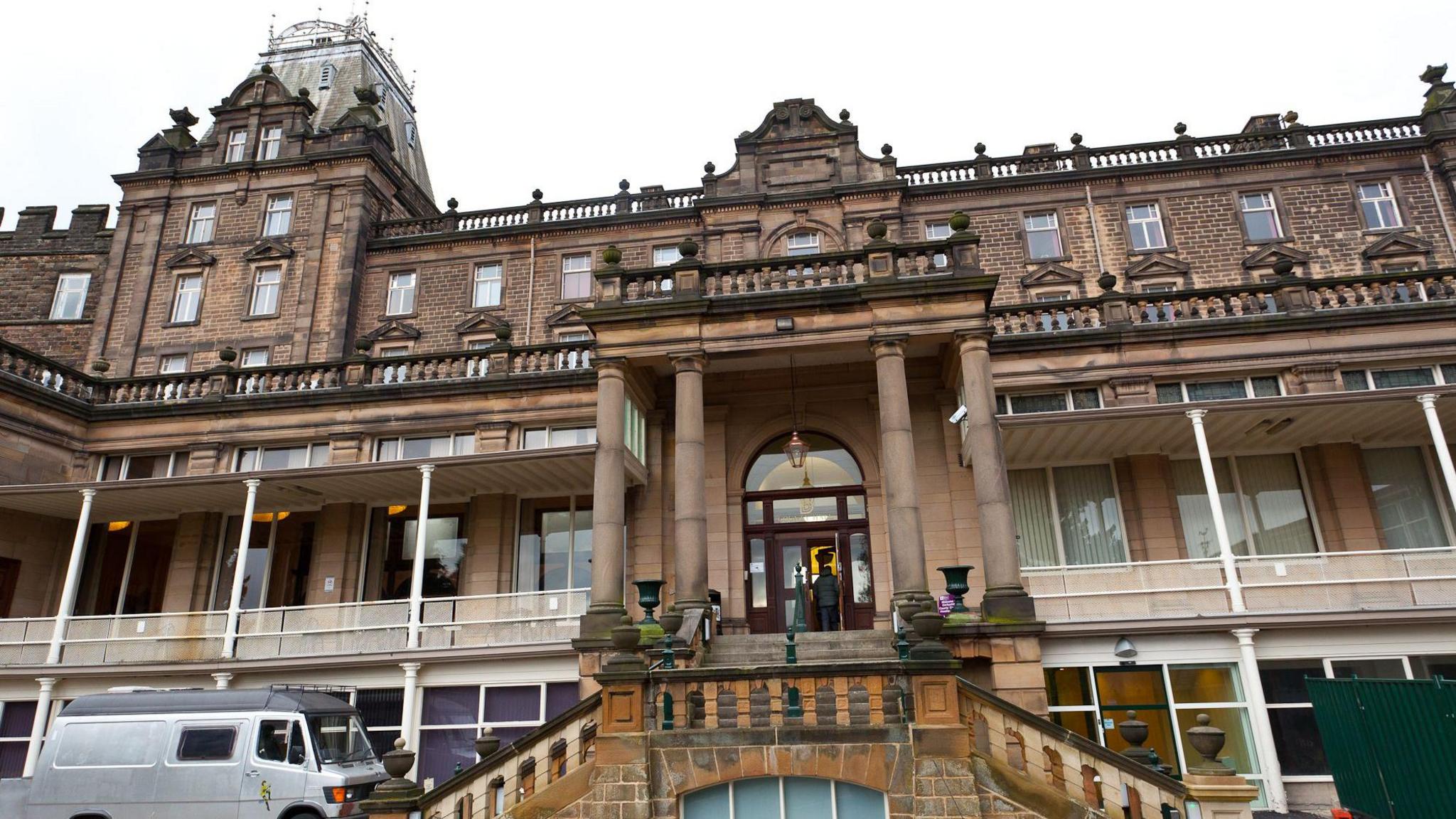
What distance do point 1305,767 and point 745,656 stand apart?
29.6ft

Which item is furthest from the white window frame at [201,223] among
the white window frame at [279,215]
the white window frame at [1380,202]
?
the white window frame at [1380,202]

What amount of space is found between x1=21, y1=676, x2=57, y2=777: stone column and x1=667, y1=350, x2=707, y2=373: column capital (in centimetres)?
1419

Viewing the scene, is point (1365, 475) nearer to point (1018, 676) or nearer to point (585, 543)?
point (1018, 676)

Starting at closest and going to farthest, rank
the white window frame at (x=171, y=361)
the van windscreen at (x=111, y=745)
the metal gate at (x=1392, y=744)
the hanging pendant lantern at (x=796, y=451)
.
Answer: the metal gate at (x=1392, y=744) → the van windscreen at (x=111, y=745) → the hanging pendant lantern at (x=796, y=451) → the white window frame at (x=171, y=361)

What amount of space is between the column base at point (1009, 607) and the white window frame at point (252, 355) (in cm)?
2192

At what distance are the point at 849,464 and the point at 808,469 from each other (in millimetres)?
889

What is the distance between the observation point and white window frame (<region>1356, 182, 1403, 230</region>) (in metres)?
23.0

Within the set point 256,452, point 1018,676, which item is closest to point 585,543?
point 256,452

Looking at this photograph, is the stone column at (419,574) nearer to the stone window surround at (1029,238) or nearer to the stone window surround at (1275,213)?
the stone window surround at (1029,238)

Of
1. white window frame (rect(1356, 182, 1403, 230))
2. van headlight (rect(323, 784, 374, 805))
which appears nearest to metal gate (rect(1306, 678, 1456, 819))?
van headlight (rect(323, 784, 374, 805))

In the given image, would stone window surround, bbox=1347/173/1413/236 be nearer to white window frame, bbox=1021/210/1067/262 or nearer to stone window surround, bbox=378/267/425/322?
white window frame, bbox=1021/210/1067/262

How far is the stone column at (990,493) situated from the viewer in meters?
13.4

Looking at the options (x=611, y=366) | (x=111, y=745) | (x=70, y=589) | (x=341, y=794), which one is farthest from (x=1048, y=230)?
(x=70, y=589)

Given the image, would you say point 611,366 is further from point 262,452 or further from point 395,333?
point 395,333
